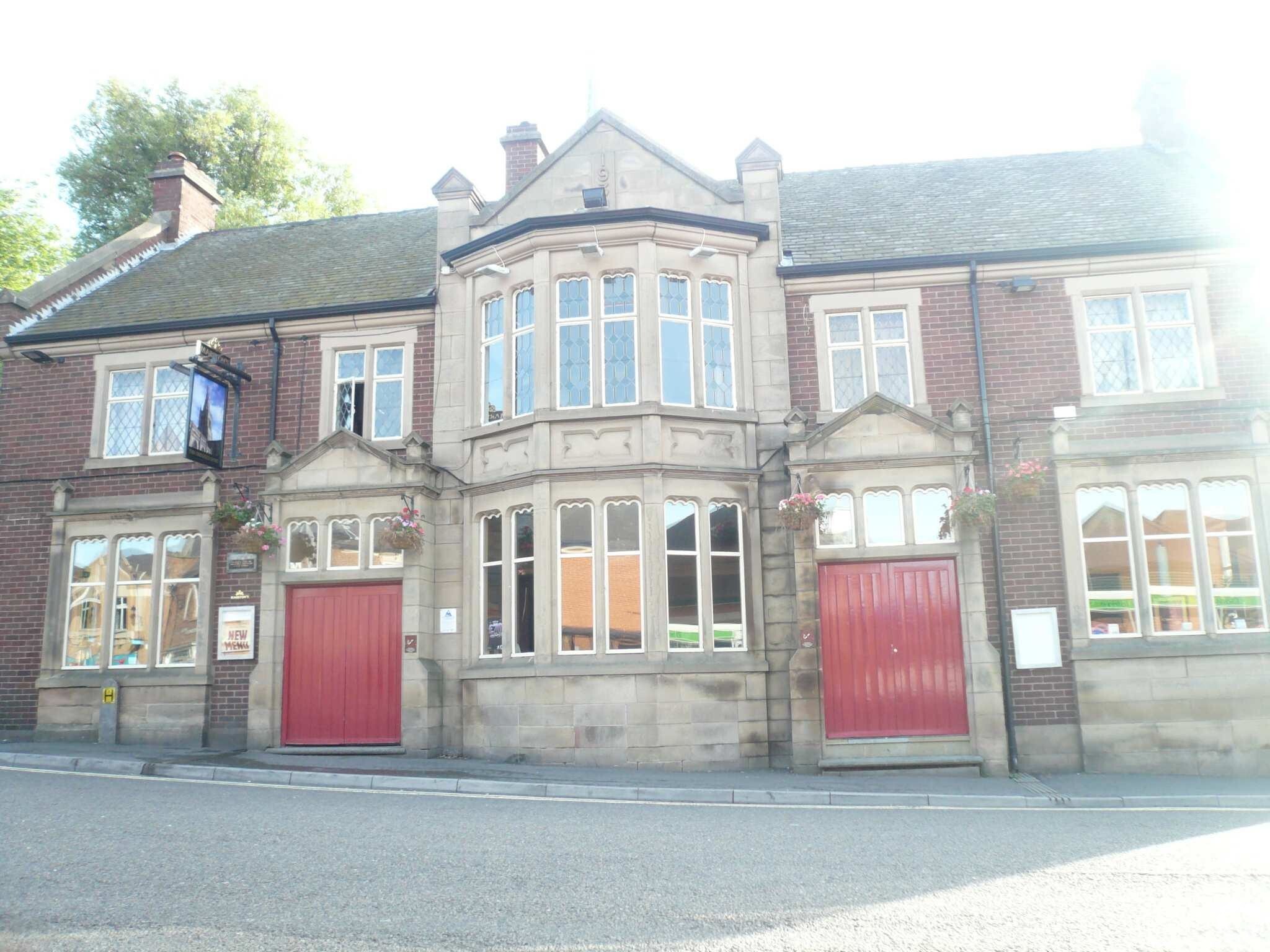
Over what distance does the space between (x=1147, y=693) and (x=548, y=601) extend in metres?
8.19

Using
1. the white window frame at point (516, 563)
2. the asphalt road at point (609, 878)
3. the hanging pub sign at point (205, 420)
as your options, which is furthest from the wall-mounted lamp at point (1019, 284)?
the hanging pub sign at point (205, 420)

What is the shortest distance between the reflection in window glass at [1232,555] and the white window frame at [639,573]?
25.7ft

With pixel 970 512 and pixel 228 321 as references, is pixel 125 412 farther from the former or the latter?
pixel 970 512

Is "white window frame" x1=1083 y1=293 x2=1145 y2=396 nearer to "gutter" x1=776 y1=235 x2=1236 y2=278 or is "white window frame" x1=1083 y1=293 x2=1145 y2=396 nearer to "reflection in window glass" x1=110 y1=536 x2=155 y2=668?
"gutter" x1=776 y1=235 x2=1236 y2=278

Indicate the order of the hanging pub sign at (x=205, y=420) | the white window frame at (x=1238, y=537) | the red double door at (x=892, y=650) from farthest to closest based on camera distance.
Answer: the hanging pub sign at (x=205, y=420)
the white window frame at (x=1238, y=537)
the red double door at (x=892, y=650)

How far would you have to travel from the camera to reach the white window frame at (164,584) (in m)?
16.4

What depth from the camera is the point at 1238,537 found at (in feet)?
46.9

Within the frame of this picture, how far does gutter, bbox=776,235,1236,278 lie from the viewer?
15.1 m

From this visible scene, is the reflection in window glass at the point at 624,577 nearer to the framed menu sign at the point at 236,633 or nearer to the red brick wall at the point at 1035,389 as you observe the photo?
the red brick wall at the point at 1035,389

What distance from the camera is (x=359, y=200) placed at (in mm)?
35719

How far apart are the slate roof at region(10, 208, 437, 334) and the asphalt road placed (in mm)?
9875

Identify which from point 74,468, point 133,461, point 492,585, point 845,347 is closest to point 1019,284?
point 845,347

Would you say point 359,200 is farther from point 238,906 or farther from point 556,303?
point 238,906

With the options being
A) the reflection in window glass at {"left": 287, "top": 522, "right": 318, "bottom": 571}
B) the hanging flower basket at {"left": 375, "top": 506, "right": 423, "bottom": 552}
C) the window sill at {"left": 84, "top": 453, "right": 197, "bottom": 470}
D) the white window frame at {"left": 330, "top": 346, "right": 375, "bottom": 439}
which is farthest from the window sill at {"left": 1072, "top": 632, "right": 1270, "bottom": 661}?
the window sill at {"left": 84, "top": 453, "right": 197, "bottom": 470}
